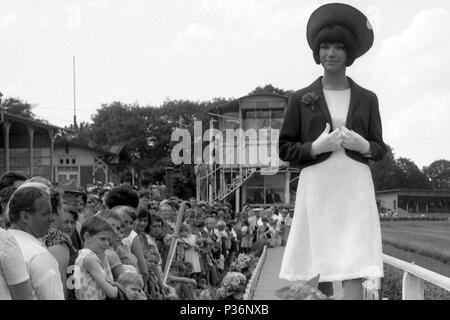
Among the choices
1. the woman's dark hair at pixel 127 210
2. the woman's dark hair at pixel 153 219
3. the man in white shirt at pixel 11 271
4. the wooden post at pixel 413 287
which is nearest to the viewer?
the man in white shirt at pixel 11 271

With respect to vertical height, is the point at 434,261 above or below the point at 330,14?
below

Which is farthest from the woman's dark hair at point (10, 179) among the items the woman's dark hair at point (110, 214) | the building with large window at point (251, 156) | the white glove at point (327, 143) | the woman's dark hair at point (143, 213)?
the building with large window at point (251, 156)

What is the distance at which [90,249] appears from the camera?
516 cm

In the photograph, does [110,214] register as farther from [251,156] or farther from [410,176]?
[410,176]

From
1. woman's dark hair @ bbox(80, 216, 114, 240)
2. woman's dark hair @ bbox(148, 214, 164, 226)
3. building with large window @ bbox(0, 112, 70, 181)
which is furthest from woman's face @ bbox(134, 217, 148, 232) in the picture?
building with large window @ bbox(0, 112, 70, 181)

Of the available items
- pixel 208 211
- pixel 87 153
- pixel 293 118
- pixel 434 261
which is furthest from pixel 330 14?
pixel 87 153

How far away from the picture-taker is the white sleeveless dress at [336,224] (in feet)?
13.5

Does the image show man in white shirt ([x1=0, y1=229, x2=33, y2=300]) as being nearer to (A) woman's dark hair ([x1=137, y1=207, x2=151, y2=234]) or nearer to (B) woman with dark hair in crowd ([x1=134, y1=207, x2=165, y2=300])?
(B) woman with dark hair in crowd ([x1=134, y1=207, x2=165, y2=300])

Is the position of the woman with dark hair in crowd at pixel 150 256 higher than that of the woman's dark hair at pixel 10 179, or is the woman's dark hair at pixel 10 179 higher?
the woman's dark hair at pixel 10 179

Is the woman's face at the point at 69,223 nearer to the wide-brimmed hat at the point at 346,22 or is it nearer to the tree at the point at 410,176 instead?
the wide-brimmed hat at the point at 346,22

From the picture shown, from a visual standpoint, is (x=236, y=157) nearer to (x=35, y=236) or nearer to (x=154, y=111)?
(x=154, y=111)

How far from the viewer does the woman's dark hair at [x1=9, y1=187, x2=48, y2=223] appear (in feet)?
12.1
